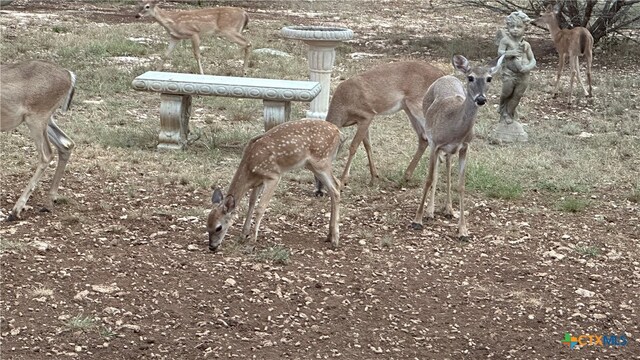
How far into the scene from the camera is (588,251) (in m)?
6.70

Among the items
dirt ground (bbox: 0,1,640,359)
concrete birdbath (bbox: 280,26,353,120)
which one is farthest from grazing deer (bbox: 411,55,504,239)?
concrete birdbath (bbox: 280,26,353,120)

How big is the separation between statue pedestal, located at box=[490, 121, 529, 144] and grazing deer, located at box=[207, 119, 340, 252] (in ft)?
12.5

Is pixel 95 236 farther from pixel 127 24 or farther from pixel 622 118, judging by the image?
pixel 127 24

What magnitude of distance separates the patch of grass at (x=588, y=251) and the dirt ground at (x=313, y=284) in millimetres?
62

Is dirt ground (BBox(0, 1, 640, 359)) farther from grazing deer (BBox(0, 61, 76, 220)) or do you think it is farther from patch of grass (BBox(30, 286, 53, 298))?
grazing deer (BBox(0, 61, 76, 220))

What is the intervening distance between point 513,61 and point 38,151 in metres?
5.25

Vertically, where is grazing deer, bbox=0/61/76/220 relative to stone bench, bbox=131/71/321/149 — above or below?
above

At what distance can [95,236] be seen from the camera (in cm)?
634

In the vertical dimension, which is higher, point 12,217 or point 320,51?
point 320,51

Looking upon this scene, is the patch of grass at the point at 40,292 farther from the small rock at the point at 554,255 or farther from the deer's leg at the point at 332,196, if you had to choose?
the small rock at the point at 554,255

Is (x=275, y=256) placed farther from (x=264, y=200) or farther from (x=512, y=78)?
(x=512, y=78)

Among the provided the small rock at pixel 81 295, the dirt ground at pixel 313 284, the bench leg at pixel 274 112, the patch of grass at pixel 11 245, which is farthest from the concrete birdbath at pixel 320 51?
the small rock at pixel 81 295

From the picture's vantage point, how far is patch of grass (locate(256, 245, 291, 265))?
20.2 feet

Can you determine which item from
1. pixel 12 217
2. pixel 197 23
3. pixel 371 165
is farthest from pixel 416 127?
pixel 197 23
